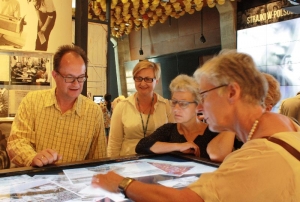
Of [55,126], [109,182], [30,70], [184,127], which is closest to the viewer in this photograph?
[109,182]

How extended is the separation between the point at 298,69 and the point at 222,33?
2.07 m

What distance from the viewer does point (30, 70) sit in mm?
2777

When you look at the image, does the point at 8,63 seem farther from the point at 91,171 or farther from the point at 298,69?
the point at 298,69

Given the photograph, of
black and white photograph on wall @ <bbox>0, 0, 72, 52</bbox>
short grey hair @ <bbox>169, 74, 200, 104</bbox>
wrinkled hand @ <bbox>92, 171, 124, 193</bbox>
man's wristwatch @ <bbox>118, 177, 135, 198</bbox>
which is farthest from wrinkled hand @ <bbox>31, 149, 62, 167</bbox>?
black and white photograph on wall @ <bbox>0, 0, 72, 52</bbox>

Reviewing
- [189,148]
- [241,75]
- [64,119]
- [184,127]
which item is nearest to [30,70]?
[64,119]

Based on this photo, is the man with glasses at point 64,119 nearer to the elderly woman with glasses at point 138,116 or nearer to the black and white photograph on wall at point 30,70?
the elderly woman with glasses at point 138,116

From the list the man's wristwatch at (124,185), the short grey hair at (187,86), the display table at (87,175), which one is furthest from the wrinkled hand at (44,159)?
the short grey hair at (187,86)

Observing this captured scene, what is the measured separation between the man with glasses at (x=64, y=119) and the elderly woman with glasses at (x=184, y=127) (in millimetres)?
347

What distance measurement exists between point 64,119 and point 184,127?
2.68 feet

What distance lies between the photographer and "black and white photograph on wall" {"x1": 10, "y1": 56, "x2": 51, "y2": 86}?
2.71 m

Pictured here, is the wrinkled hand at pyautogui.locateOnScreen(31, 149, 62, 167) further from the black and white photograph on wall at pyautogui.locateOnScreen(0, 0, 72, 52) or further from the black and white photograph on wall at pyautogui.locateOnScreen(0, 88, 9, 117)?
the black and white photograph on wall at pyautogui.locateOnScreen(0, 0, 72, 52)

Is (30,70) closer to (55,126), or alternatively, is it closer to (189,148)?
(55,126)

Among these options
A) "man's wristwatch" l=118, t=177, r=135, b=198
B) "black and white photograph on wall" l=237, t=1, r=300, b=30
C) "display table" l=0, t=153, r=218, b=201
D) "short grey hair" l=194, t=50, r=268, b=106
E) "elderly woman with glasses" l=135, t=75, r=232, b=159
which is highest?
"black and white photograph on wall" l=237, t=1, r=300, b=30

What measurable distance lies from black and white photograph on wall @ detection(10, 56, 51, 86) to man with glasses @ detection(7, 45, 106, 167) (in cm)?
53
